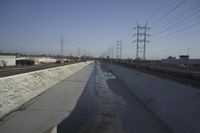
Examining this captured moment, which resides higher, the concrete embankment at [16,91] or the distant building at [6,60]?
the distant building at [6,60]

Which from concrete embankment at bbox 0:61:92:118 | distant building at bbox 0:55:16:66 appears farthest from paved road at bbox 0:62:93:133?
distant building at bbox 0:55:16:66

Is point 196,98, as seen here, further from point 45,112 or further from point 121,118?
point 45,112

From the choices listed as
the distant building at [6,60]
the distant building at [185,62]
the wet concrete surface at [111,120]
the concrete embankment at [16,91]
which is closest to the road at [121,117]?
the wet concrete surface at [111,120]

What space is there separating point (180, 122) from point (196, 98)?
293 centimetres

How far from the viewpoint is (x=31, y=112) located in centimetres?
1928

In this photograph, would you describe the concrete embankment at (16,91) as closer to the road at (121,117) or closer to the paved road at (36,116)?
the paved road at (36,116)

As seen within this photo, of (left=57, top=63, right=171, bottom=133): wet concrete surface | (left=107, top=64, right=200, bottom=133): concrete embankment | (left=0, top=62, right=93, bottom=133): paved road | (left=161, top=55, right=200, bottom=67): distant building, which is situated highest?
(left=161, top=55, right=200, bottom=67): distant building

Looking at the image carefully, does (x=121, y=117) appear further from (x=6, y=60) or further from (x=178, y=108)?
(x=6, y=60)

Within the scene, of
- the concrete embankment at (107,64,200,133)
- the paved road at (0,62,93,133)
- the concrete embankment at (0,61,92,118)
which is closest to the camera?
the concrete embankment at (107,64,200,133)

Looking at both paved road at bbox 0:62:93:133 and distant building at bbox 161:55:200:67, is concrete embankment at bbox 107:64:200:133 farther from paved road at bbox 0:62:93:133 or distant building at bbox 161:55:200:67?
distant building at bbox 161:55:200:67

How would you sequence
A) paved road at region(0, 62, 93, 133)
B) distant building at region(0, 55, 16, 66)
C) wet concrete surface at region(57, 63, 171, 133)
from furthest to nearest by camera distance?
distant building at region(0, 55, 16, 66) < wet concrete surface at region(57, 63, 171, 133) < paved road at region(0, 62, 93, 133)

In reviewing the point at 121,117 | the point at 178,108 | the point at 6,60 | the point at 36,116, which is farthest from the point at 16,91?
the point at 6,60

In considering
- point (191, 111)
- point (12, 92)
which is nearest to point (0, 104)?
point (12, 92)

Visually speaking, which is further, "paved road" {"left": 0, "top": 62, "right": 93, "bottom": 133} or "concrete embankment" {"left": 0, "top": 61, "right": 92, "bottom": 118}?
"concrete embankment" {"left": 0, "top": 61, "right": 92, "bottom": 118}
